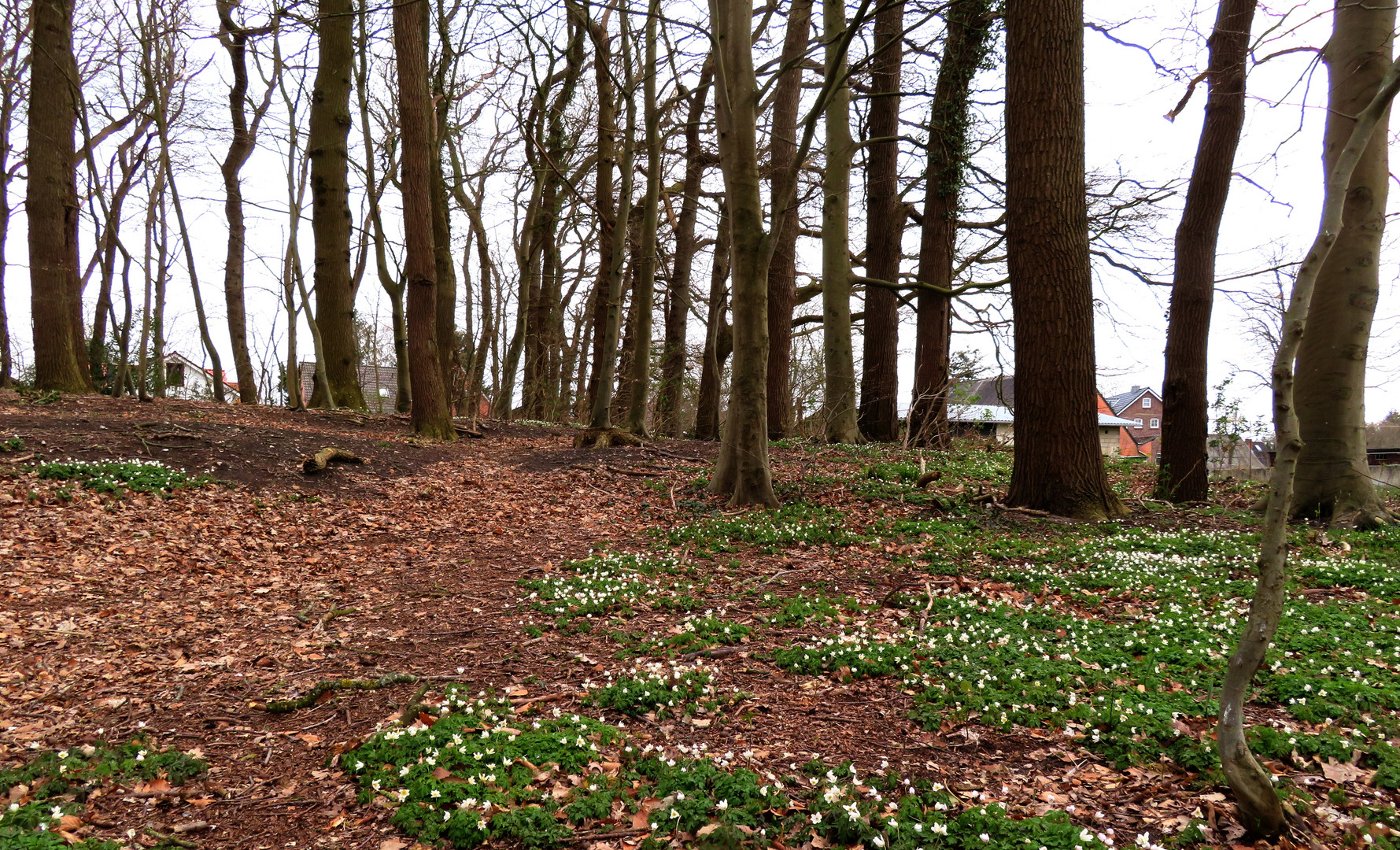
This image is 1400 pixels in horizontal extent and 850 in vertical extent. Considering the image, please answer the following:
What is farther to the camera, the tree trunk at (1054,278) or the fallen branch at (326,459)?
the fallen branch at (326,459)

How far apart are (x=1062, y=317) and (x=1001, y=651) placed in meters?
4.99

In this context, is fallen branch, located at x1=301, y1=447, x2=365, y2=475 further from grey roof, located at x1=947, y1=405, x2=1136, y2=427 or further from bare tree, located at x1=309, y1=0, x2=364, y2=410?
grey roof, located at x1=947, y1=405, x2=1136, y2=427

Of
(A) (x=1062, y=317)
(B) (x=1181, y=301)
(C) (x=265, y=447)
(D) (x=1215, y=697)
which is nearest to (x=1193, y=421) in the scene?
(B) (x=1181, y=301)

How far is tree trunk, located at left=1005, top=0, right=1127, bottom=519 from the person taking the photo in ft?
27.6

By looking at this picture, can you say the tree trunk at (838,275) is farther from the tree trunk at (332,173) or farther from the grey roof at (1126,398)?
the grey roof at (1126,398)

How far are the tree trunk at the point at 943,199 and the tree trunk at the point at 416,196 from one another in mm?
9411

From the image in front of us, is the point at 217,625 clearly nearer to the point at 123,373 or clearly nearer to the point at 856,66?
the point at 856,66

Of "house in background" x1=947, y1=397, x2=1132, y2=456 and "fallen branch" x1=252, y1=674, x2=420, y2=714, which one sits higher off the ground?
"house in background" x1=947, y1=397, x2=1132, y2=456

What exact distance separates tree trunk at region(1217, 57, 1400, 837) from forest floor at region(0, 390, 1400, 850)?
0.58 ft

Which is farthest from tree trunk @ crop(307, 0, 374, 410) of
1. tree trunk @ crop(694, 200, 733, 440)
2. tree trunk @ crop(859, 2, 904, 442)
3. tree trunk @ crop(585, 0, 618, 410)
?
tree trunk @ crop(859, 2, 904, 442)

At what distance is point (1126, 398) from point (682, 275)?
6717 centimetres

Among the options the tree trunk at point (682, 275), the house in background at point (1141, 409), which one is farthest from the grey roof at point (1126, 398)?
the tree trunk at point (682, 275)

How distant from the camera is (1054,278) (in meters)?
8.48

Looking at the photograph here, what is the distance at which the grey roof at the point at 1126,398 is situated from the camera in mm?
69562
